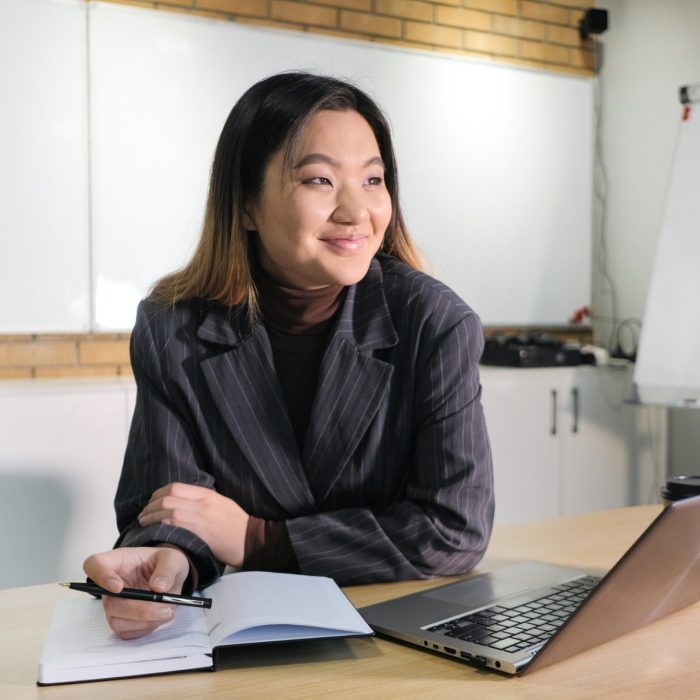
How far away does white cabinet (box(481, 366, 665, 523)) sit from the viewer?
146 inches

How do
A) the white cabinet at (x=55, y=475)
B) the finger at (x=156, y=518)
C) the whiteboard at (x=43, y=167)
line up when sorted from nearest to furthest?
1. the finger at (x=156, y=518)
2. the white cabinet at (x=55, y=475)
3. the whiteboard at (x=43, y=167)

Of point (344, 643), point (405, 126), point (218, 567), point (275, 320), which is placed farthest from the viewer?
point (405, 126)

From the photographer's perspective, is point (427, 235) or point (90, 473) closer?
point (90, 473)

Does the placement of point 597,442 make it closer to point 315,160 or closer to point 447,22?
point 447,22

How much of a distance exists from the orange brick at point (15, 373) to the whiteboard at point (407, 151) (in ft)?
0.95

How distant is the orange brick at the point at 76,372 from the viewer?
3289 mm

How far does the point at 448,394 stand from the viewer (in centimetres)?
149

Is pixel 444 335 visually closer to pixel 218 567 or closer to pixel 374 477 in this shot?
pixel 374 477

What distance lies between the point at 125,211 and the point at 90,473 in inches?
37.8

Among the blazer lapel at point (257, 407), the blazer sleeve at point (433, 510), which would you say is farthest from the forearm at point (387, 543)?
the blazer lapel at point (257, 407)

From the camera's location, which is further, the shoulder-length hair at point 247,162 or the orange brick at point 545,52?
the orange brick at point 545,52

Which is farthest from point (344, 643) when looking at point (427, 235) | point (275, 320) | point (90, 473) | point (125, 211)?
point (427, 235)

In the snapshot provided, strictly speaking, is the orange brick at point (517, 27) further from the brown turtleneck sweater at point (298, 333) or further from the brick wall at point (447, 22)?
the brown turtleneck sweater at point (298, 333)

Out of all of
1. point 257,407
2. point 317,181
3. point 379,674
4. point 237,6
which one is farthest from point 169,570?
point 237,6
